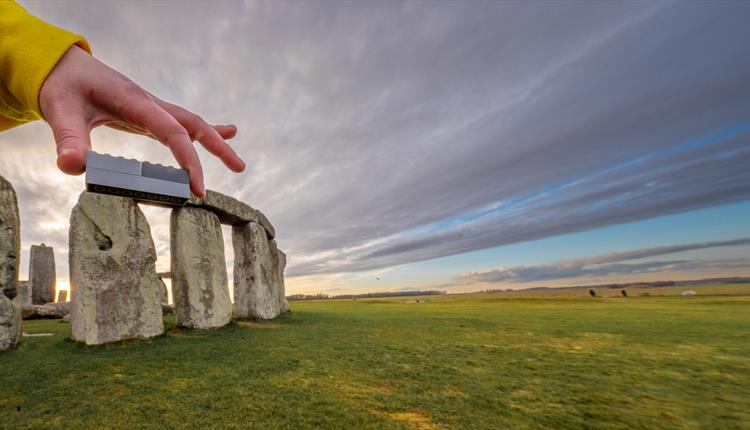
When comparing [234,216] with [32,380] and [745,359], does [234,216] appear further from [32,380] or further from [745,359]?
[745,359]

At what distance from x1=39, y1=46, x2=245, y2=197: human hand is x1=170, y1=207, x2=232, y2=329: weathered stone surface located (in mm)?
6510

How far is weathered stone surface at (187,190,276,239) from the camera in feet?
24.1

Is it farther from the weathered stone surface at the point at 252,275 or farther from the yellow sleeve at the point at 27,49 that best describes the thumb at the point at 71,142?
the weathered stone surface at the point at 252,275

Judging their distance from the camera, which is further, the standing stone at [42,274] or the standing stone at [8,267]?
the standing stone at [42,274]

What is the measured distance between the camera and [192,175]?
98 cm

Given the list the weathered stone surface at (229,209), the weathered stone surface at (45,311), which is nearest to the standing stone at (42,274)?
the weathered stone surface at (45,311)

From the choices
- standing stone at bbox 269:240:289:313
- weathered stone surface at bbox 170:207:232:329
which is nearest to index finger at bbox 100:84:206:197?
weathered stone surface at bbox 170:207:232:329

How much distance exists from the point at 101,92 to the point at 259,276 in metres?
8.03

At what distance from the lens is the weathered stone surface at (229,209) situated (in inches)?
289

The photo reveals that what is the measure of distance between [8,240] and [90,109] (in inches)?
246

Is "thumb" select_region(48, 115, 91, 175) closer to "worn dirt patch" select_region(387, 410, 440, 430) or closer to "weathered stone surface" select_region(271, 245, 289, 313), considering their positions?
"worn dirt patch" select_region(387, 410, 440, 430)

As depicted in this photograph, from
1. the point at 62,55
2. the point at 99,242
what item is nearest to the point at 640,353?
the point at 62,55

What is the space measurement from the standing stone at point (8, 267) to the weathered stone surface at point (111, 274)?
0.68 meters

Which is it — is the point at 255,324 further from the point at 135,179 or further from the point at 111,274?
the point at 135,179
